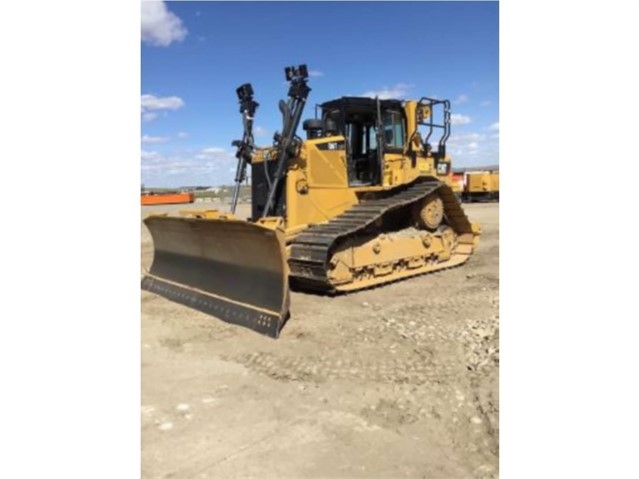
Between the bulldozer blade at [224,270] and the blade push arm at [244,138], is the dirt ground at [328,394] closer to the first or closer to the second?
the bulldozer blade at [224,270]

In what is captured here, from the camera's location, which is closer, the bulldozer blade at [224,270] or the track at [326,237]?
the bulldozer blade at [224,270]

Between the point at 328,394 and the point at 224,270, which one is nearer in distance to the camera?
the point at 328,394

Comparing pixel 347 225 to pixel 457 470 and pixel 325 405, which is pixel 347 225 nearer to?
pixel 325 405

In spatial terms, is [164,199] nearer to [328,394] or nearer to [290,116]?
[290,116]

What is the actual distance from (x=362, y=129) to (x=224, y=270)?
142 inches

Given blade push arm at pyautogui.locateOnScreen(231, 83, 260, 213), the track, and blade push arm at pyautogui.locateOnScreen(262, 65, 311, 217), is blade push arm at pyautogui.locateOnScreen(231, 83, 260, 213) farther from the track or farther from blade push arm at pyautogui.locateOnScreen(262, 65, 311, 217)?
the track

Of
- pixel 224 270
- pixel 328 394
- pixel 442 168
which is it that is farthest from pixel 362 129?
pixel 328 394

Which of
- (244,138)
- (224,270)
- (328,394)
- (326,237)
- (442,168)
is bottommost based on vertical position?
(328,394)

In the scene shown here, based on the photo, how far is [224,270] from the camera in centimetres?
670

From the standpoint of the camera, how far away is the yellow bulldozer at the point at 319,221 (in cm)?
624

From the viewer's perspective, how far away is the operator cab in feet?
28.0

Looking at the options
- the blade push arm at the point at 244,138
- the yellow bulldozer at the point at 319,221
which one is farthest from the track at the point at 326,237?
the blade push arm at the point at 244,138

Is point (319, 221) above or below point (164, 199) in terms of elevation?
below

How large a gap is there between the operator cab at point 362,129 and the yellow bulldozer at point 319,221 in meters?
0.02
